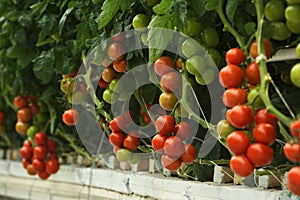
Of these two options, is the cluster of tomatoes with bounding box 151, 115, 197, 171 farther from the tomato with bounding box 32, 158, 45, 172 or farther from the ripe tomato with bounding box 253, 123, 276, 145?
the tomato with bounding box 32, 158, 45, 172

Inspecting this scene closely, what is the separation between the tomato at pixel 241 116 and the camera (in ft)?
2.68

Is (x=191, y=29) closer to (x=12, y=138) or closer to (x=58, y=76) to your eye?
(x=58, y=76)

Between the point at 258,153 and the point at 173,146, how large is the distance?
0.74 ft

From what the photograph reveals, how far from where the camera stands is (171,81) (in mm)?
1025

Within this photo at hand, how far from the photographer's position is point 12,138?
2.04m

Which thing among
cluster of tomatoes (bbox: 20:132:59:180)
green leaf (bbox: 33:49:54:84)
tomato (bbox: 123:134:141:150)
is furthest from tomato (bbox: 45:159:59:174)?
tomato (bbox: 123:134:141:150)

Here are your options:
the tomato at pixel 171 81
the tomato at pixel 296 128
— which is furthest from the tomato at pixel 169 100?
the tomato at pixel 296 128

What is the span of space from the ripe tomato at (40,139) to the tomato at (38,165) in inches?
1.9

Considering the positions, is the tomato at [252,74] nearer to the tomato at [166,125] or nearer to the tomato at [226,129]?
the tomato at [226,129]

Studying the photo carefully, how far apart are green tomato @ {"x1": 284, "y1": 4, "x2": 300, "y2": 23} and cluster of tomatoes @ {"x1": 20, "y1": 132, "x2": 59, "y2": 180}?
0.97 m

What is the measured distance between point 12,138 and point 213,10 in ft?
4.01

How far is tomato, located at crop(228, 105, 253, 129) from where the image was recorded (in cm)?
82

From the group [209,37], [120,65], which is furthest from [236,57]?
[120,65]

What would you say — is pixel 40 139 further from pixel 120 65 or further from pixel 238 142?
pixel 238 142
